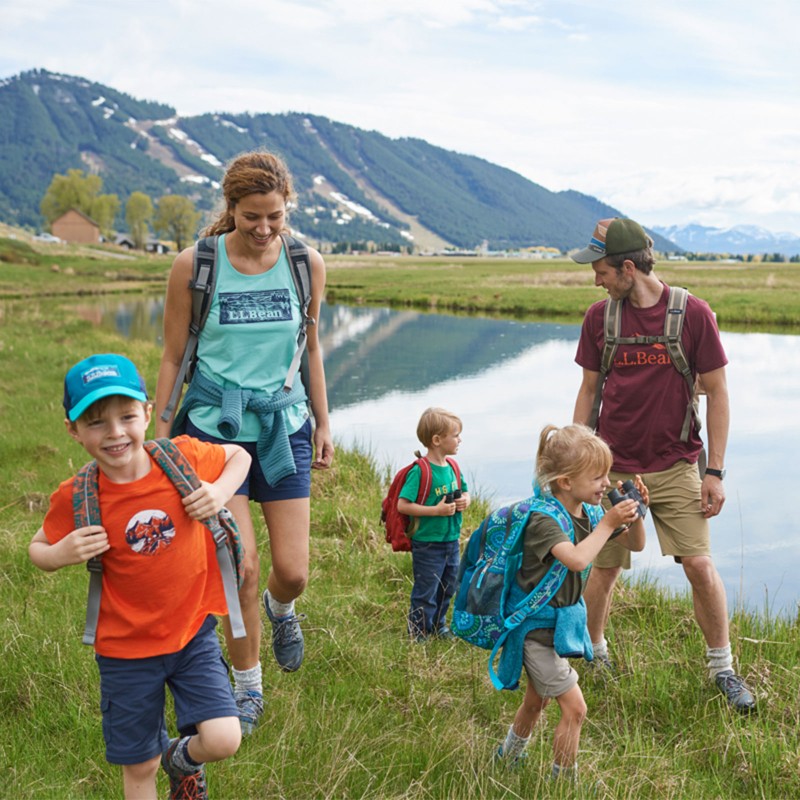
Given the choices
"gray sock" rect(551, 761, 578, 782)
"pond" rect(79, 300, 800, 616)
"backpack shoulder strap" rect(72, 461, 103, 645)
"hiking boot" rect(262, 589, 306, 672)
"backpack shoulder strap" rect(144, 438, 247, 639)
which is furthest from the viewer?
"pond" rect(79, 300, 800, 616)

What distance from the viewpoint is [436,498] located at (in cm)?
529

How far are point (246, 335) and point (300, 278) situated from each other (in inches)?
16.2

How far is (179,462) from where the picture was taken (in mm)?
2963

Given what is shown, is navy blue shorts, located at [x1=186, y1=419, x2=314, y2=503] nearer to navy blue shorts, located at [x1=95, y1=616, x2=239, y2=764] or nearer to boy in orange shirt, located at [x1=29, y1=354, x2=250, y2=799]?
boy in orange shirt, located at [x1=29, y1=354, x2=250, y2=799]

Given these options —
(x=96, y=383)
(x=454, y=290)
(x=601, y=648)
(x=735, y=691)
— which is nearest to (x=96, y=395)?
(x=96, y=383)

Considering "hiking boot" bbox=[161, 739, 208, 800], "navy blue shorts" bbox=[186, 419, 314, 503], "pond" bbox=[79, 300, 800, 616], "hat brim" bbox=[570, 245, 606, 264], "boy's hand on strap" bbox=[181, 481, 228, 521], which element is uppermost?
"hat brim" bbox=[570, 245, 606, 264]

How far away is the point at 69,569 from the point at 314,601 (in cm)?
175

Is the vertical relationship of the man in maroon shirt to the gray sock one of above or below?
above

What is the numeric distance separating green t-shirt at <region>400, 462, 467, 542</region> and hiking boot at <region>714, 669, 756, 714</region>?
1.66m

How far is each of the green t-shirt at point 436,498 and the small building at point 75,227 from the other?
138653 millimetres

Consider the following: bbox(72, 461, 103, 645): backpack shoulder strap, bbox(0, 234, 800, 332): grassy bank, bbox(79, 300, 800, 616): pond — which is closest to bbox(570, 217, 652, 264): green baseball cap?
bbox(79, 300, 800, 616): pond

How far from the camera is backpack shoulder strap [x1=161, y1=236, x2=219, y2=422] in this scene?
13.1ft

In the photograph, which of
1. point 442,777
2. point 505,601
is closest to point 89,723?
point 442,777

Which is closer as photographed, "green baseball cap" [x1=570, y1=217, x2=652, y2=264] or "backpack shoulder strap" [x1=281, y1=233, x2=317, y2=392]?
"backpack shoulder strap" [x1=281, y1=233, x2=317, y2=392]
